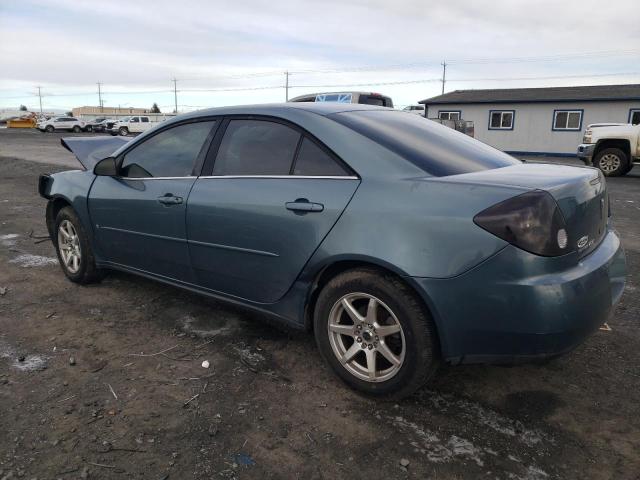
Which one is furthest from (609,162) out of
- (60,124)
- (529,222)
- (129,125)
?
(60,124)

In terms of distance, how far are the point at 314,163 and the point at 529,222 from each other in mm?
1201


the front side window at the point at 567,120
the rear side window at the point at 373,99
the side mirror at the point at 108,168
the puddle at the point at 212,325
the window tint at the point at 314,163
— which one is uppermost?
the front side window at the point at 567,120

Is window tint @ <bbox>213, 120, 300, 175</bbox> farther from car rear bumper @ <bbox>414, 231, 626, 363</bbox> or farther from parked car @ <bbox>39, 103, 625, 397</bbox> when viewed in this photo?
car rear bumper @ <bbox>414, 231, 626, 363</bbox>

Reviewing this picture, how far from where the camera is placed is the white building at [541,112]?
2388 centimetres

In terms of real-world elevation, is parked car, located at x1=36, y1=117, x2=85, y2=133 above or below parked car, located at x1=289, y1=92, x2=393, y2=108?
above

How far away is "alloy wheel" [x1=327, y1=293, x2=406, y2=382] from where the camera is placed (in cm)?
259

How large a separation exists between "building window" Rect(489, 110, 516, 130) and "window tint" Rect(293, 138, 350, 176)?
26.3 meters

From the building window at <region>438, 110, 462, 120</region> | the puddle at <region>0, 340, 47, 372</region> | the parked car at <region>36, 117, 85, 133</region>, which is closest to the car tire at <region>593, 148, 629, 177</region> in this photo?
the building window at <region>438, 110, 462, 120</region>

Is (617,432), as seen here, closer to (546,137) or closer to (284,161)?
(284,161)

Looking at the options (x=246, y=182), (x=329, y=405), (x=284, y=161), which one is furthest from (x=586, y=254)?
(x=246, y=182)

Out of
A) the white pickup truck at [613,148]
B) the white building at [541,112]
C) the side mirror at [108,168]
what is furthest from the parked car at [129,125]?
the side mirror at [108,168]

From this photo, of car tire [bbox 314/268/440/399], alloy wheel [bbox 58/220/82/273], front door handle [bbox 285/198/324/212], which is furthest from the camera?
alloy wheel [bbox 58/220/82/273]

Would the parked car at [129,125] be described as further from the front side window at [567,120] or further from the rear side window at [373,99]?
the rear side window at [373,99]

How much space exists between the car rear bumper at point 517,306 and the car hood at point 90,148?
3.58 metres
